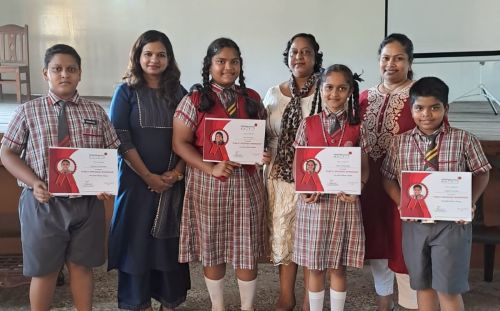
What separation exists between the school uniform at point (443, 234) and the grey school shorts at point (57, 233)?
1296mm

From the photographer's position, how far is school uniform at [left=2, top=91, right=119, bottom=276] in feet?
6.46

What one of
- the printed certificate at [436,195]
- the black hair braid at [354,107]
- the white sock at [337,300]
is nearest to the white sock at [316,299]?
the white sock at [337,300]

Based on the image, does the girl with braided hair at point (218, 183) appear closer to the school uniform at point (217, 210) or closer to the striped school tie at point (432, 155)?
the school uniform at point (217, 210)

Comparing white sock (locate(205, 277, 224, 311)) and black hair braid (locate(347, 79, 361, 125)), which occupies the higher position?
black hair braid (locate(347, 79, 361, 125))

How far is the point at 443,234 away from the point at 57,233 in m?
1.51

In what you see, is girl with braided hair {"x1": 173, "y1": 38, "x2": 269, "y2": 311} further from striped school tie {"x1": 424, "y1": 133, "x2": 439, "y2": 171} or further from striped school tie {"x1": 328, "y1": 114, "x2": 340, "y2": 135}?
striped school tie {"x1": 424, "y1": 133, "x2": 439, "y2": 171}

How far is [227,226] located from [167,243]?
0.30 metres

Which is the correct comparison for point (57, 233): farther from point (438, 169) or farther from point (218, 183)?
point (438, 169)

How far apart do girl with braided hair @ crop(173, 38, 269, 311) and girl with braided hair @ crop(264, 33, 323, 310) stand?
0.11 metres

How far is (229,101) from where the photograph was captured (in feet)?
7.19

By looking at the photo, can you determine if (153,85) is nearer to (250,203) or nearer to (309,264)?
(250,203)

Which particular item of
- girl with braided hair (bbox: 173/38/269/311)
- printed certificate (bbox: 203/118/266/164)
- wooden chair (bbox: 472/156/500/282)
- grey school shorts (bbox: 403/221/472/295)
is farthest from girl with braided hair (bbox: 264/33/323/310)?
wooden chair (bbox: 472/156/500/282)

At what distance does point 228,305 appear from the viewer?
271 cm

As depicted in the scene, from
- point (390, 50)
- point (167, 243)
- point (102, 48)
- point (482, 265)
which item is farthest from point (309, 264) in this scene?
point (102, 48)
